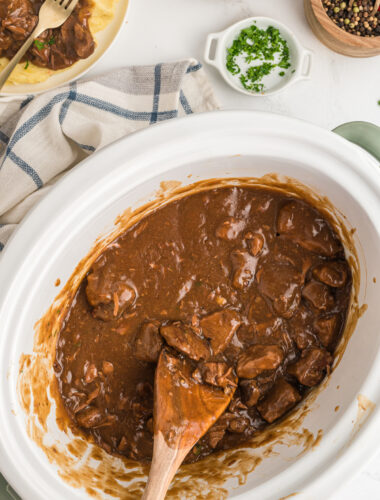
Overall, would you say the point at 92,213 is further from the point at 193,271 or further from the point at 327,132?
the point at 327,132

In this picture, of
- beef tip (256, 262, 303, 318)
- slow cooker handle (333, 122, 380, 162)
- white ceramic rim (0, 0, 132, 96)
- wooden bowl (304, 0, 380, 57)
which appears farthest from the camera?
white ceramic rim (0, 0, 132, 96)

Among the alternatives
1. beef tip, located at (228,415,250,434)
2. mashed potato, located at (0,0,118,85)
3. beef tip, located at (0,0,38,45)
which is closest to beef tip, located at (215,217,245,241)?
beef tip, located at (228,415,250,434)

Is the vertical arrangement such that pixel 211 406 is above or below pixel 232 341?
below

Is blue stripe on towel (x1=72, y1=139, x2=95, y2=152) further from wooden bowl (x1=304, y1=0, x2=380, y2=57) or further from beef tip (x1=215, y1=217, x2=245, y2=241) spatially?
wooden bowl (x1=304, y1=0, x2=380, y2=57)

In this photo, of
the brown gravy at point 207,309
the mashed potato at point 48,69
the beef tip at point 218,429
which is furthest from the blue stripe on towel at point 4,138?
the beef tip at point 218,429

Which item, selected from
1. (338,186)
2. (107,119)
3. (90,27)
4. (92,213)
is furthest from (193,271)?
(90,27)

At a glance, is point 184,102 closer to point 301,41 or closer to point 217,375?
point 301,41

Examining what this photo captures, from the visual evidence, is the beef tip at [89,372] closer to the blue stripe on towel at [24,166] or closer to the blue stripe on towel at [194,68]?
the blue stripe on towel at [24,166]
